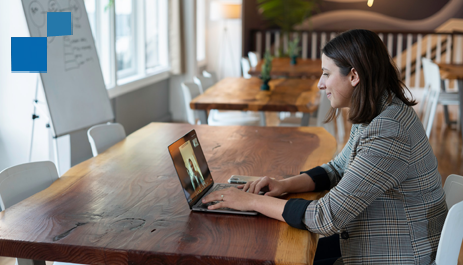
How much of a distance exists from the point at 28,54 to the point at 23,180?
1.20 meters

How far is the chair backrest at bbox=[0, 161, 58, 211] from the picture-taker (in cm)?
160

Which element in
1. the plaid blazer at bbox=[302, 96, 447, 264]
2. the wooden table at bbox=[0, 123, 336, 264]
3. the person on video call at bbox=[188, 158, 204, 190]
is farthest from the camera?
the person on video call at bbox=[188, 158, 204, 190]

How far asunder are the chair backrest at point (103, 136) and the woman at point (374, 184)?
108 centimetres

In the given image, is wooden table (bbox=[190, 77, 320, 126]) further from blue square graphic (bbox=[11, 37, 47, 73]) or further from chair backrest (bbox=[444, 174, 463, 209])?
chair backrest (bbox=[444, 174, 463, 209])

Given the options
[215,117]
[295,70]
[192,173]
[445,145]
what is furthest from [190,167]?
[445,145]

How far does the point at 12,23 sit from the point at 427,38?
7192 millimetres

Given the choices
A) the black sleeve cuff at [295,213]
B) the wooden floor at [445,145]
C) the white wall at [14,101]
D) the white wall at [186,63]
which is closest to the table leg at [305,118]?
the wooden floor at [445,145]

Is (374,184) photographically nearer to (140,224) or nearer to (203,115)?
(140,224)

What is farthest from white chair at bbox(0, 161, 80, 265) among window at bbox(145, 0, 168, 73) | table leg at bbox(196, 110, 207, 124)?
window at bbox(145, 0, 168, 73)

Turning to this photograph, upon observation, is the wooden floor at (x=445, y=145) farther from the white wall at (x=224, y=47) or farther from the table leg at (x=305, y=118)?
the white wall at (x=224, y=47)

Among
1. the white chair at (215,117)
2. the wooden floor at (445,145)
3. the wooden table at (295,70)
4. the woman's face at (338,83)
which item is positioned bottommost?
the wooden floor at (445,145)

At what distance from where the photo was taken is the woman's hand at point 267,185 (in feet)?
4.91

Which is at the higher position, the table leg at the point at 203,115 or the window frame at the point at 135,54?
the window frame at the point at 135,54

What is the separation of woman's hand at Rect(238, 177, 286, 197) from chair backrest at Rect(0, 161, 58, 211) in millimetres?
798
